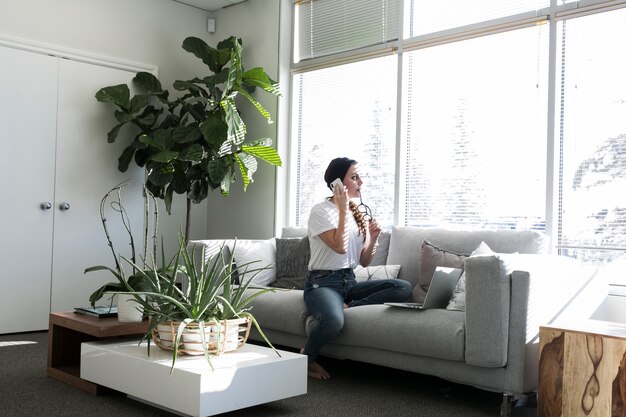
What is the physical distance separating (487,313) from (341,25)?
3.07 metres

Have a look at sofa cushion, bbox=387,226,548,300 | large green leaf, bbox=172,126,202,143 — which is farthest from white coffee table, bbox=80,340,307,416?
large green leaf, bbox=172,126,202,143

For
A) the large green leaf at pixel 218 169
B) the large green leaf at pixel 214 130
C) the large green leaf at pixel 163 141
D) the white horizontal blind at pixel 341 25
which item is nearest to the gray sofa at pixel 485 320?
the large green leaf at pixel 218 169

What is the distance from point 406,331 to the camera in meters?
3.34

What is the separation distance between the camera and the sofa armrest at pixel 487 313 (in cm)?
301

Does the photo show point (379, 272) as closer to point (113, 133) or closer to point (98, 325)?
point (98, 325)

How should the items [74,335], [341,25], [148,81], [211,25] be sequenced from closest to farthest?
[74,335]
[341,25]
[148,81]
[211,25]

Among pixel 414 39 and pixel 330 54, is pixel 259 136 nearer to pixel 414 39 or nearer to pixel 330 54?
pixel 330 54

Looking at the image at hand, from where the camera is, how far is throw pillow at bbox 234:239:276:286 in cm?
462

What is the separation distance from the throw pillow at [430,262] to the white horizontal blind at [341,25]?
71.4 inches

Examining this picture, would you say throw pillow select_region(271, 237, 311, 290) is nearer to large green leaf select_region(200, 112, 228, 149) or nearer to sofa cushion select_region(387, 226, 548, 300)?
sofa cushion select_region(387, 226, 548, 300)

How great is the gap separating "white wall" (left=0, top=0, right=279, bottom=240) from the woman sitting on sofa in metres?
1.77

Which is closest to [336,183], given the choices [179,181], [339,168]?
[339,168]

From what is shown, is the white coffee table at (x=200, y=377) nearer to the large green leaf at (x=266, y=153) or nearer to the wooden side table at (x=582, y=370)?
the wooden side table at (x=582, y=370)

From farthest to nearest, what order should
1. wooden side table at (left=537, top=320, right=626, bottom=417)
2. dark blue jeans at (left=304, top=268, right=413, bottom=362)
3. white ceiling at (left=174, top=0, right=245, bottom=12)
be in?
white ceiling at (left=174, top=0, right=245, bottom=12) < dark blue jeans at (left=304, top=268, right=413, bottom=362) < wooden side table at (left=537, top=320, right=626, bottom=417)
